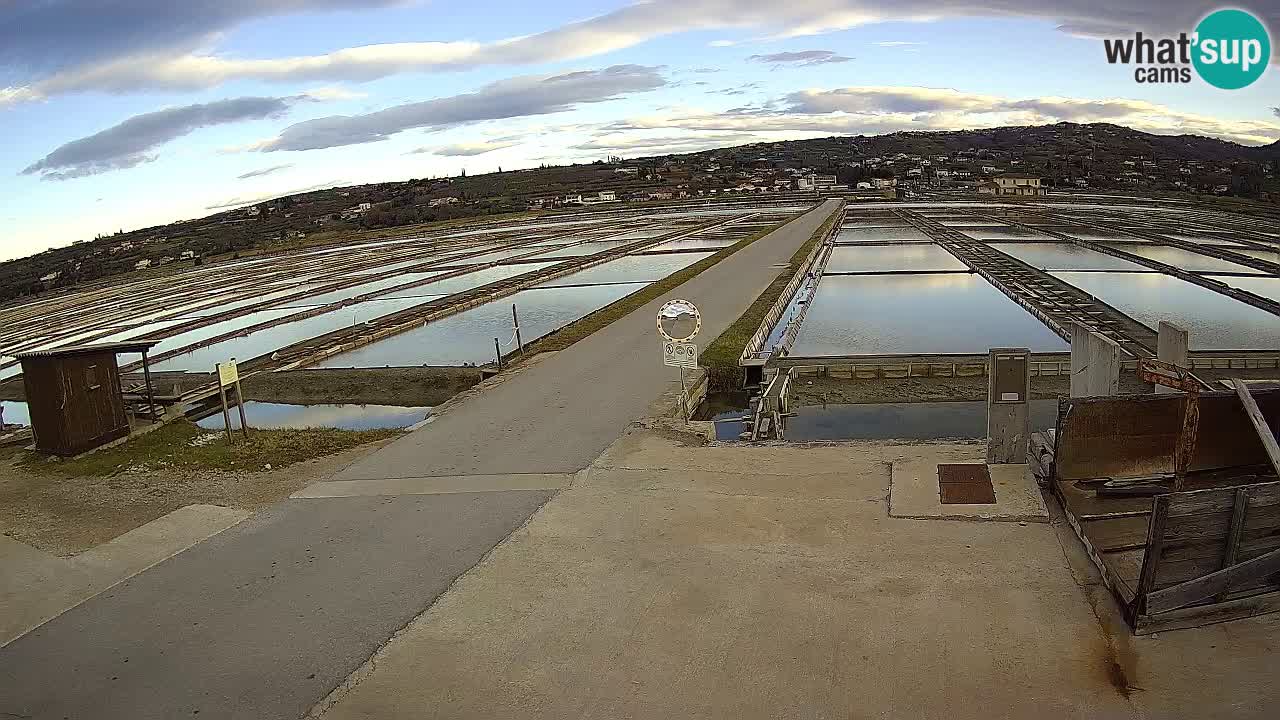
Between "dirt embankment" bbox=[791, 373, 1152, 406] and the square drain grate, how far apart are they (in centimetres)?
557

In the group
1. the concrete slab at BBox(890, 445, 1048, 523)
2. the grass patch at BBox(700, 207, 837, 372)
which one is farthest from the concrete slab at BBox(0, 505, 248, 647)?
the grass patch at BBox(700, 207, 837, 372)

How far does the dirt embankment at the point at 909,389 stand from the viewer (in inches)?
503

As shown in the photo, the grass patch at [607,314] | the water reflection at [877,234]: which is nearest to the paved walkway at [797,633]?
the grass patch at [607,314]

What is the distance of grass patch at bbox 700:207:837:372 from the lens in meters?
14.3

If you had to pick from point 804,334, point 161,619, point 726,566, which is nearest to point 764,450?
point 726,566

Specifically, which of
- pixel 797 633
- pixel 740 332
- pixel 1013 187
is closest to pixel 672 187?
pixel 1013 187

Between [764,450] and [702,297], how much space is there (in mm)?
13349

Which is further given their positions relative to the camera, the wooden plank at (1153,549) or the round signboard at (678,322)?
the round signboard at (678,322)

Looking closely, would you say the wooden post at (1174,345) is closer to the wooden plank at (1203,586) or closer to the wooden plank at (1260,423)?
the wooden plank at (1260,423)

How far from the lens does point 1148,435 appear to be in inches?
263

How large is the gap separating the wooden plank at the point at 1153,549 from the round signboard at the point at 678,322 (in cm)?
783

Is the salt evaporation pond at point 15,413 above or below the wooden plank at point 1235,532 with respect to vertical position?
below

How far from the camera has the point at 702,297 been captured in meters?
21.8

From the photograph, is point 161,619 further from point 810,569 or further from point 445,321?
point 445,321
